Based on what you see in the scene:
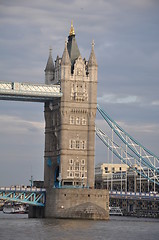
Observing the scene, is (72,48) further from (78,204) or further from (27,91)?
(78,204)

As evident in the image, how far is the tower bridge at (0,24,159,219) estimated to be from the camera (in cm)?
13938

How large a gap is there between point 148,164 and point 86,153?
1312cm

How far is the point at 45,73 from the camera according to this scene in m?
154

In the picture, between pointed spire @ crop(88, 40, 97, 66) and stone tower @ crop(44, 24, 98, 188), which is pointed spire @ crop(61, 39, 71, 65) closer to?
stone tower @ crop(44, 24, 98, 188)

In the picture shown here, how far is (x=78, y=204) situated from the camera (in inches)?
5433

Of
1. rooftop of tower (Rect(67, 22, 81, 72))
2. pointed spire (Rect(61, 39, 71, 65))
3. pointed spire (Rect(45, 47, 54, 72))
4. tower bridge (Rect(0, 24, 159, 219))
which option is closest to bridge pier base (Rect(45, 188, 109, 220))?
tower bridge (Rect(0, 24, 159, 219))

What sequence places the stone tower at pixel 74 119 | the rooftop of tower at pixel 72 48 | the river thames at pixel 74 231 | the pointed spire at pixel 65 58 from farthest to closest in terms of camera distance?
the rooftop of tower at pixel 72 48 < the pointed spire at pixel 65 58 < the stone tower at pixel 74 119 < the river thames at pixel 74 231

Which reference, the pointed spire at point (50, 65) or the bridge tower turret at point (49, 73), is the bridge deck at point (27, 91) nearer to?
the bridge tower turret at point (49, 73)

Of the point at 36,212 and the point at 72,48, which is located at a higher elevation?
the point at 72,48

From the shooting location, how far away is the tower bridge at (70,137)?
13938 cm

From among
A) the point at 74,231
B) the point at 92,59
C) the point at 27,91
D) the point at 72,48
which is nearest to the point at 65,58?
the point at 72,48

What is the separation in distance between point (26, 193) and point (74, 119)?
16.0 metres

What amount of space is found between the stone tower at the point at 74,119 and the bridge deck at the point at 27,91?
1896mm

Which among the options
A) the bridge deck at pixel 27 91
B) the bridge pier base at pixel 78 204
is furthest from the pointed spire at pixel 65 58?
the bridge pier base at pixel 78 204
